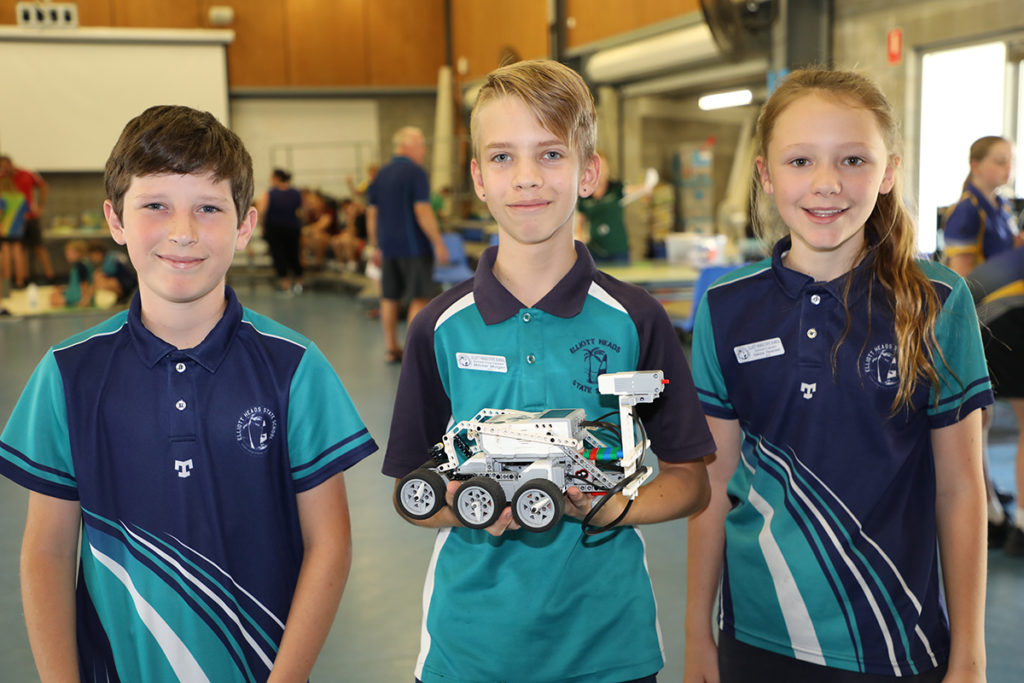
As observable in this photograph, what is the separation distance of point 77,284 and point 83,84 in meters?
7.10

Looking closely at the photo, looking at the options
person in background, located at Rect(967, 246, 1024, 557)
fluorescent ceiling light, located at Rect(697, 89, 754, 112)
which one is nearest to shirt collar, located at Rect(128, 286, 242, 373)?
person in background, located at Rect(967, 246, 1024, 557)

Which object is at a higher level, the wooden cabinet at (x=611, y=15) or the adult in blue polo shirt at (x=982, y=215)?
the wooden cabinet at (x=611, y=15)

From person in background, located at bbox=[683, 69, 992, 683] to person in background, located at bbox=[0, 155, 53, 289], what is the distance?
1279cm

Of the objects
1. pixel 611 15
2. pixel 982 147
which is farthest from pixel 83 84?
pixel 982 147

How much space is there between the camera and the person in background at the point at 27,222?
12.3 m

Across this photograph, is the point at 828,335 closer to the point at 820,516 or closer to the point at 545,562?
the point at 820,516

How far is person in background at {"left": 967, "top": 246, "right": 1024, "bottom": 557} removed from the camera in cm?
351

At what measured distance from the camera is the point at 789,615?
4.94 ft

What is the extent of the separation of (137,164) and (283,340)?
1.10 ft

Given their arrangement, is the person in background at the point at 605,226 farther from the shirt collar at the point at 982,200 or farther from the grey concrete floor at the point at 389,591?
the shirt collar at the point at 982,200

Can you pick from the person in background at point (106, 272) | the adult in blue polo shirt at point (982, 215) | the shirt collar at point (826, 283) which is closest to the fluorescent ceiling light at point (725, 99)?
the adult in blue polo shirt at point (982, 215)

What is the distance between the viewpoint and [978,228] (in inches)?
179

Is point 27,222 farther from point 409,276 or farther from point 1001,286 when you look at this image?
point 1001,286

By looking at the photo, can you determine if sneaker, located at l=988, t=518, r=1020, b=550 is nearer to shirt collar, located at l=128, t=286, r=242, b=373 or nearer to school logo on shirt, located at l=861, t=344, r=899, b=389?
school logo on shirt, located at l=861, t=344, r=899, b=389
